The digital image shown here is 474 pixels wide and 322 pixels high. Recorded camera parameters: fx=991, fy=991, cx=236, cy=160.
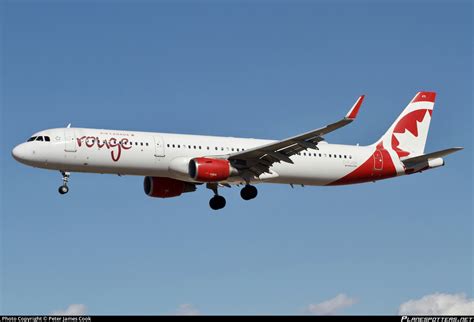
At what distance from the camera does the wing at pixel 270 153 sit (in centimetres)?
5356

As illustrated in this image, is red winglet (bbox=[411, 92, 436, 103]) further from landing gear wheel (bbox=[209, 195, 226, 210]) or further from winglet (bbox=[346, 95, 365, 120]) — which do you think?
winglet (bbox=[346, 95, 365, 120])

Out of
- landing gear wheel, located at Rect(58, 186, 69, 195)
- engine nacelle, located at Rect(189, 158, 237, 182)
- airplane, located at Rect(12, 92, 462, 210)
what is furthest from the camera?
engine nacelle, located at Rect(189, 158, 237, 182)

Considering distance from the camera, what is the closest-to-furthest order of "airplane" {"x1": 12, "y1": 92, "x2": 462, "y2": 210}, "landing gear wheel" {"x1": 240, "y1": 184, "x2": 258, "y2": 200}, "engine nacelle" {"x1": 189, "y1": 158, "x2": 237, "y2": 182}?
"airplane" {"x1": 12, "y1": 92, "x2": 462, "y2": 210}, "engine nacelle" {"x1": 189, "y1": 158, "x2": 237, "y2": 182}, "landing gear wheel" {"x1": 240, "y1": 184, "x2": 258, "y2": 200}

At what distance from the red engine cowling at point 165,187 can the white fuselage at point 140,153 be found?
3.99 metres

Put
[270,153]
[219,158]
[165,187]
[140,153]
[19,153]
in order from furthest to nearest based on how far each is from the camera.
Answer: [165,187] < [219,158] < [270,153] < [140,153] < [19,153]

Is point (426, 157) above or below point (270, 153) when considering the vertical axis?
below

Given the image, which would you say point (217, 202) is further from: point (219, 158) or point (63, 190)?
point (63, 190)

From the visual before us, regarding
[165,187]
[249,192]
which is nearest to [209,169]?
[249,192]

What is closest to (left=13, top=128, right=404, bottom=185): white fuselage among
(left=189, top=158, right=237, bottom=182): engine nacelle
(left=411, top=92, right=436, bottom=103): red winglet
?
(left=189, top=158, right=237, bottom=182): engine nacelle

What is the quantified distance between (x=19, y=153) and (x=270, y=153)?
1369 cm

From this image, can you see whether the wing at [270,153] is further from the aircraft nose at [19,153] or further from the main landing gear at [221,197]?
the aircraft nose at [19,153]

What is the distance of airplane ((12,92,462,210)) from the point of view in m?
53.2

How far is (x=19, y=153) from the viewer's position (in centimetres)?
5312

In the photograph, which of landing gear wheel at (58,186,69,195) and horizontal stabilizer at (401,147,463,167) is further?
horizontal stabilizer at (401,147,463,167)
